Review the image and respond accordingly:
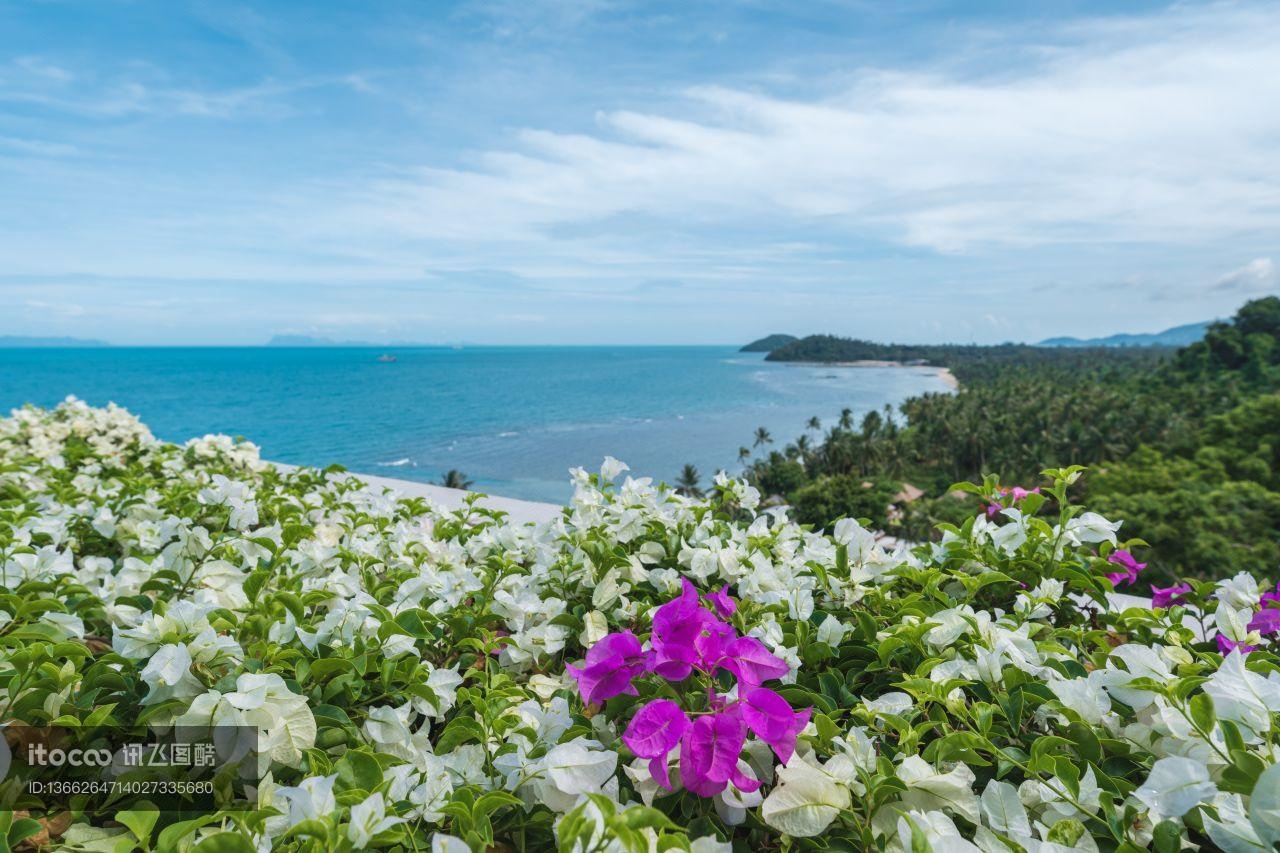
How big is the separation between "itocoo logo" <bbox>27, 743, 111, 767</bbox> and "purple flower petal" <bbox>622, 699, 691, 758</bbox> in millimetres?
738

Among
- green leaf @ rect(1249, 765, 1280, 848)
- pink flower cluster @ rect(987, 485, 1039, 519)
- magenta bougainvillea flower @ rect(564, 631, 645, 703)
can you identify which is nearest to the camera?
green leaf @ rect(1249, 765, 1280, 848)

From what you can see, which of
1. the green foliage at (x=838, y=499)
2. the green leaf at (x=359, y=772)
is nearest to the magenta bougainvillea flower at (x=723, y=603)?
the green leaf at (x=359, y=772)

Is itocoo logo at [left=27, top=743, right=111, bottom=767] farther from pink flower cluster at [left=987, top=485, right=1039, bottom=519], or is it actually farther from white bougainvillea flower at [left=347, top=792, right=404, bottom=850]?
pink flower cluster at [left=987, top=485, right=1039, bottom=519]

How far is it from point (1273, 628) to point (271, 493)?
2.59m

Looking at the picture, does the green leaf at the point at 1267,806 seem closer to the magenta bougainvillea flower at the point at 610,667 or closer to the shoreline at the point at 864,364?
the magenta bougainvillea flower at the point at 610,667

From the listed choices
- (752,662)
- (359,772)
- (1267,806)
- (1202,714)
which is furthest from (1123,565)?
(359,772)

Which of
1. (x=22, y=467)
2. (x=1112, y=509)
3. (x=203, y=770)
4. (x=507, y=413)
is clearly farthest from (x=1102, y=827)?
(x=507, y=413)

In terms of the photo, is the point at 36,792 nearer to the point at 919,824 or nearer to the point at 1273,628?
the point at 919,824

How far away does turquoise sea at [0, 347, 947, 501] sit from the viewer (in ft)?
167

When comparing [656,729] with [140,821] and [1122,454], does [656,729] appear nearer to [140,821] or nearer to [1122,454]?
[140,821]

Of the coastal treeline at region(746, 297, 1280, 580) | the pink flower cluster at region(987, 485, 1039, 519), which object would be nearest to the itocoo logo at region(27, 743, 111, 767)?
the pink flower cluster at region(987, 485, 1039, 519)

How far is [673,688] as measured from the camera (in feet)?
3.26

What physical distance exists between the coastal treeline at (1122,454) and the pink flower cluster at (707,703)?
15.5 meters

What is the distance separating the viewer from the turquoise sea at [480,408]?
51031mm
